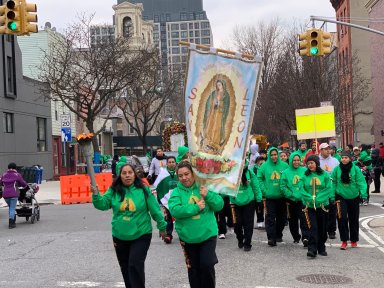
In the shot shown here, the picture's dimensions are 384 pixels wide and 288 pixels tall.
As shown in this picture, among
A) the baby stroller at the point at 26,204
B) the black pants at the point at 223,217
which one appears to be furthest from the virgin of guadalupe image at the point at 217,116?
the baby stroller at the point at 26,204

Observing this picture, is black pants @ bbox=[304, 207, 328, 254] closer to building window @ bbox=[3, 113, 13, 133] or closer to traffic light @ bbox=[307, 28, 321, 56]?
traffic light @ bbox=[307, 28, 321, 56]

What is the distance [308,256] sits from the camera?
30.5 feet

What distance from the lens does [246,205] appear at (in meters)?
10.0

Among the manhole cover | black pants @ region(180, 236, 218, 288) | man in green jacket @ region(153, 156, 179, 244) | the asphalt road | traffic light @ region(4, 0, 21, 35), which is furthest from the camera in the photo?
traffic light @ region(4, 0, 21, 35)

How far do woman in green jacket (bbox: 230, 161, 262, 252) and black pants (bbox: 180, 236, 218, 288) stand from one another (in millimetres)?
3840

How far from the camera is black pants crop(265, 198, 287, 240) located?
34.3ft

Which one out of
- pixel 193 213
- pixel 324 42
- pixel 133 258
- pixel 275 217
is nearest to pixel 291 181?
pixel 275 217

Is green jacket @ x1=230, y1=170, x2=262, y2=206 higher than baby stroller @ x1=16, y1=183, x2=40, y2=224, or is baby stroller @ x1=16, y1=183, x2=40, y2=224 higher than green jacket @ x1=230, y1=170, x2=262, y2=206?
green jacket @ x1=230, y1=170, x2=262, y2=206

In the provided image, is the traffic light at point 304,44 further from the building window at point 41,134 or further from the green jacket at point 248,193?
the building window at point 41,134

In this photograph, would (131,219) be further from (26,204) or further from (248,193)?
(26,204)

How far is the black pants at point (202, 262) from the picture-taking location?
6.00 m

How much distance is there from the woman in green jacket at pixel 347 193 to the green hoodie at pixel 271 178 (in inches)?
39.3

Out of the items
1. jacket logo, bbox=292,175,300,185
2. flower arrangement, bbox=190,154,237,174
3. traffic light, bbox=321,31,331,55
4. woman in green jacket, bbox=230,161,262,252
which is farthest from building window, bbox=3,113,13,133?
flower arrangement, bbox=190,154,237,174

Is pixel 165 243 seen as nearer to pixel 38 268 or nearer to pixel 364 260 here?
→ pixel 38 268
